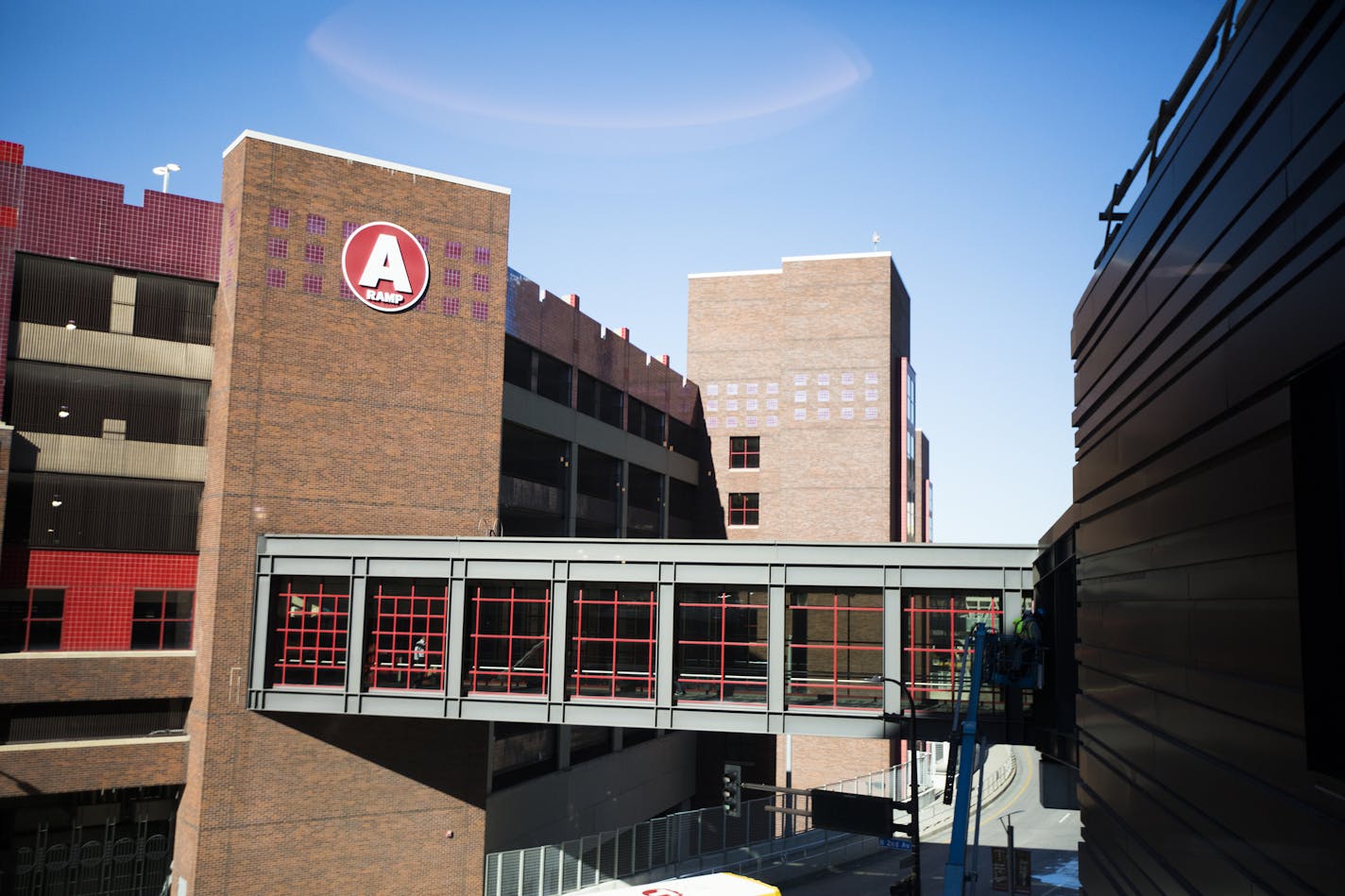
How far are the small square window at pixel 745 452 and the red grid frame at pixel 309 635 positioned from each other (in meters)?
33.6

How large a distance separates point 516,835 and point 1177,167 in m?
35.2

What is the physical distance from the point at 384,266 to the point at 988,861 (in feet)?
123

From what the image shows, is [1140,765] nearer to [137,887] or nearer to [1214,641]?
[1214,641]

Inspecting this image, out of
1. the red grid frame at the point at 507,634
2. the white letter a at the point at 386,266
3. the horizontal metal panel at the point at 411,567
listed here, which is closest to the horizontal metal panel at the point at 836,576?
the horizontal metal panel at the point at 411,567

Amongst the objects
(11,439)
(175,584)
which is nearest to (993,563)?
(175,584)

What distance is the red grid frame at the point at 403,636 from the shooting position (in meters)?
33.0

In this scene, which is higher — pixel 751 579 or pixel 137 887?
pixel 751 579

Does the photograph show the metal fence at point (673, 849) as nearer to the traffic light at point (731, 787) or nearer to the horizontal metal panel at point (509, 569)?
the traffic light at point (731, 787)

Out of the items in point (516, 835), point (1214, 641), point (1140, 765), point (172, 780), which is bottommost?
point (516, 835)

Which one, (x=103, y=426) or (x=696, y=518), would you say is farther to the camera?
(x=696, y=518)

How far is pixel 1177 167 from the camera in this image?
912cm

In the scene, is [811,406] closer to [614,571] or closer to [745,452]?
[745,452]

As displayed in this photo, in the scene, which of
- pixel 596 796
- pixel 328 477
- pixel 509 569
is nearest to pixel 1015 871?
pixel 596 796

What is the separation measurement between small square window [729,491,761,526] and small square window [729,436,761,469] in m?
1.65
